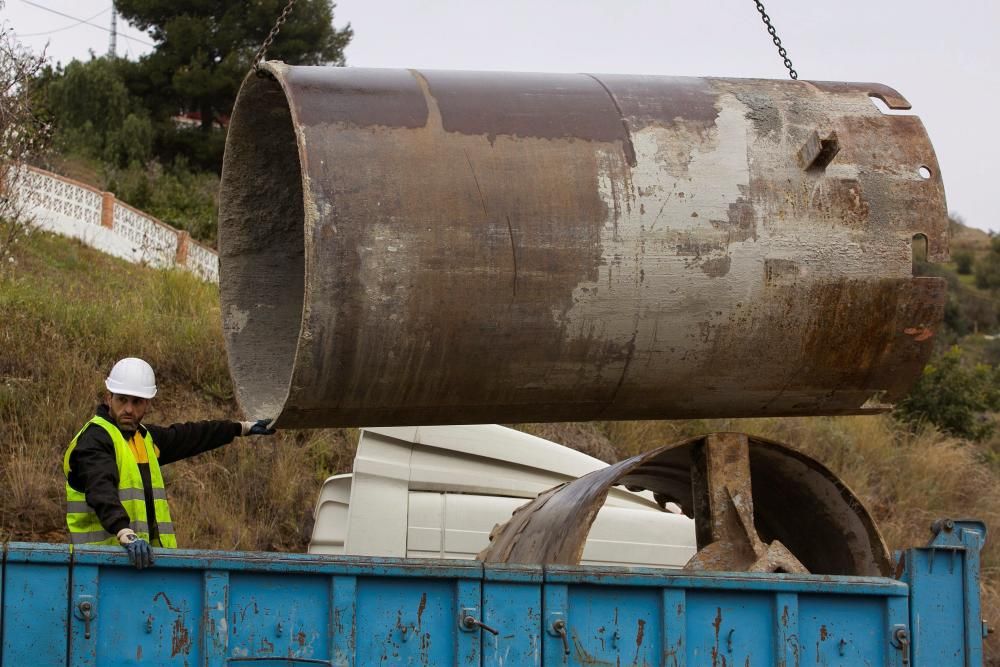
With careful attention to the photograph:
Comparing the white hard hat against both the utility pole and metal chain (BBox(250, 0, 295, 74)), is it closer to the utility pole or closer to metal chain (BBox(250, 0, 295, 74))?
metal chain (BBox(250, 0, 295, 74))

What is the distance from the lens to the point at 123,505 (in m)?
4.65

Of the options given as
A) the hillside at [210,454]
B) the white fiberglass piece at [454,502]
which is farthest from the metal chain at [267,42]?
the hillside at [210,454]

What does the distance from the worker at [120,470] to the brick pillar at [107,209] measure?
15230 millimetres

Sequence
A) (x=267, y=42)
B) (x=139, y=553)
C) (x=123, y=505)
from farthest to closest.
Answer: (x=123, y=505) → (x=267, y=42) → (x=139, y=553)

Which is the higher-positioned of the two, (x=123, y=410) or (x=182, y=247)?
(x=182, y=247)

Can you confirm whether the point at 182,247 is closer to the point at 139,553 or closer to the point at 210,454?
the point at 210,454

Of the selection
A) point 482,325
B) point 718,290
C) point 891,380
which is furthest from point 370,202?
point 891,380

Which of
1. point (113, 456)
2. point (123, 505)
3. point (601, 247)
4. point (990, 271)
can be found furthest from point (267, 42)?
point (990, 271)

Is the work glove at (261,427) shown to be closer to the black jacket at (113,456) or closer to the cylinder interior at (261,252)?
the cylinder interior at (261,252)

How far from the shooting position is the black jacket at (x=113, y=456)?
172 inches

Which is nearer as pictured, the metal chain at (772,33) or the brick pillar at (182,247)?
the metal chain at (772,33)

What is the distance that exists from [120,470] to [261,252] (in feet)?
3.67

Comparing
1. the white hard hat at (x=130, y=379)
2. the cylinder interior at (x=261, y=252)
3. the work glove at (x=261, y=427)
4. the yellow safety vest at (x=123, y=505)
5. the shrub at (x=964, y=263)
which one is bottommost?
the yellow safety vest at (x=123, y=505)

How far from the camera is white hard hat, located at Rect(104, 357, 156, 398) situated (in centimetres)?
480
